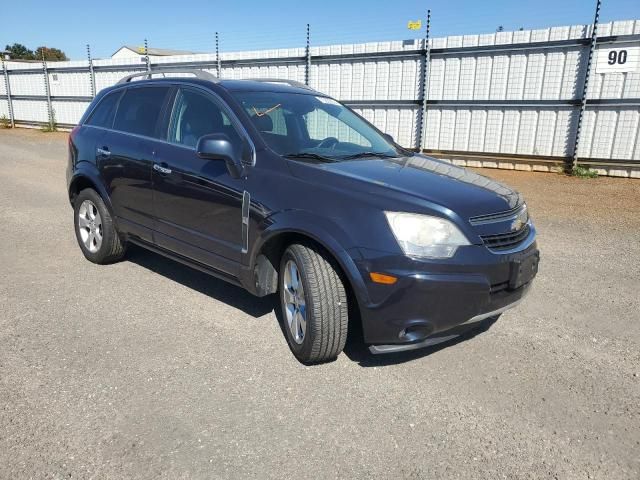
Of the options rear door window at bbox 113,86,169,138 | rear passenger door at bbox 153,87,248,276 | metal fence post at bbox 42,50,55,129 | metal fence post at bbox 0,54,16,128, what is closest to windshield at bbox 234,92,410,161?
rear passenger door at bbox 153,87,248,276

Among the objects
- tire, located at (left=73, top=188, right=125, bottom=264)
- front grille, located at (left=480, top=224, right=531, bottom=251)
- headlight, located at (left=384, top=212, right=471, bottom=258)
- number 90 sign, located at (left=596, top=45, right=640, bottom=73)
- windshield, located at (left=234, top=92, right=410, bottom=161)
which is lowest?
tire, located at (left=73, top=188, right=125, bottom=264)

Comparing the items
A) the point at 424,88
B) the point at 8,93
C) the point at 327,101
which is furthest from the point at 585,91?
the point at 8,93

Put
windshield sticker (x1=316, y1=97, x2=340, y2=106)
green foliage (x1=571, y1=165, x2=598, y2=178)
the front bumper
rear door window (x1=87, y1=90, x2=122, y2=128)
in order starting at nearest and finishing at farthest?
the front bumper, windshield sticker (x1=316, y1=97, x2=340, y2=106), rear door window (x1=87, y1=90, x2=122, y2=128), green foliage (x1=571, y1=165, x2=598, y2=178)

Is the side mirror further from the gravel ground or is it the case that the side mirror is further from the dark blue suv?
the gravel ground

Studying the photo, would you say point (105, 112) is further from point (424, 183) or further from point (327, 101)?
point (424, 183)

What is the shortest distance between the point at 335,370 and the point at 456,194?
1.30m

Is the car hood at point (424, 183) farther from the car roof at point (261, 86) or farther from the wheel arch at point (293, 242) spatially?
the car roof at point (261, 86)

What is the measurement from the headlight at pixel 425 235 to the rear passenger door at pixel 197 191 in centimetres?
119

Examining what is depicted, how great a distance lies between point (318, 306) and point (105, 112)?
3370 mm

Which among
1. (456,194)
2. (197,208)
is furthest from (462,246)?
(197,208)

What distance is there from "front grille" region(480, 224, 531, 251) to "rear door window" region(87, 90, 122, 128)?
3.69 metres

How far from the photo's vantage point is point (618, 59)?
9.27m

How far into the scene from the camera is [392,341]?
111 inches

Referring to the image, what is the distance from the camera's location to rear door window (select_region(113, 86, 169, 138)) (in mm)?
4285
